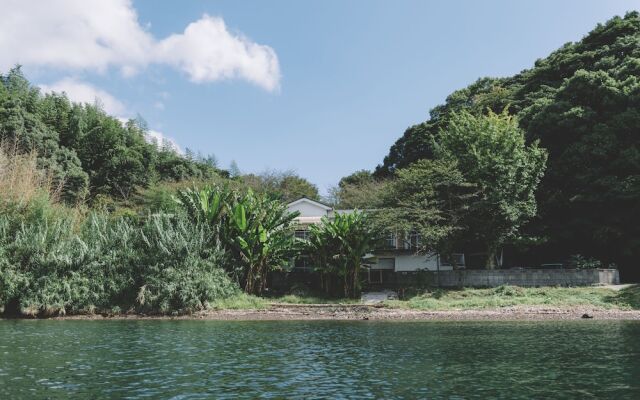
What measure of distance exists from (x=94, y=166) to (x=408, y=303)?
1589 inches

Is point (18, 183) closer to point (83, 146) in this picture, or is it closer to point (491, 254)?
point (83, 146)

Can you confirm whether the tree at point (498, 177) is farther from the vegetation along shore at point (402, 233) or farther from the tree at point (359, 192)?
the tree at point (359, 192)

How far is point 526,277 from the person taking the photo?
1351 inches

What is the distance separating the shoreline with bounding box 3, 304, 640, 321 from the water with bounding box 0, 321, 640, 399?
12.5 ft

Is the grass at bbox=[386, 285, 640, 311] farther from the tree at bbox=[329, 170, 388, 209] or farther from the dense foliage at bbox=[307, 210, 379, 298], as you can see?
the tree at bbox=[329, 170, 388, 209]

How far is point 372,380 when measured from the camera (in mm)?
12828

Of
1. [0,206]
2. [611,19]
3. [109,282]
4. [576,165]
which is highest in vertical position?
[611,19]

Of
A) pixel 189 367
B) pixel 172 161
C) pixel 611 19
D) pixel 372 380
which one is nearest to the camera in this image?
pixel 372 380

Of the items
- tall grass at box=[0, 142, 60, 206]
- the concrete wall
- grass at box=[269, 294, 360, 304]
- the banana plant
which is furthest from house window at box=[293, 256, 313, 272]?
tall grass at box=[0, 142, 60, 206]

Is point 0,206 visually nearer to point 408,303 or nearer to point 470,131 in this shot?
point 408,303

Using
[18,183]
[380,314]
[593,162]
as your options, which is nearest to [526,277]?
[593,162]

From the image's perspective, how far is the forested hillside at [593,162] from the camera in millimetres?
36062

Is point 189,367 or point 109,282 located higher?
point 109,282

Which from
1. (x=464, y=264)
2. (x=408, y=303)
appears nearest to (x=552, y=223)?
(x=464, y=264)
